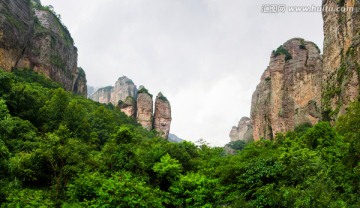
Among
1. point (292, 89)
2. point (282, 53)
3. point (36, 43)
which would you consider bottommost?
point (292, 89)

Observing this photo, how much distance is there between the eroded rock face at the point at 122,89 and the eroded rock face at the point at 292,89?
270 feet

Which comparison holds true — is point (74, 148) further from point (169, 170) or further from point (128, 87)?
point (128, 87)

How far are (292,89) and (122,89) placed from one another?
309 ft

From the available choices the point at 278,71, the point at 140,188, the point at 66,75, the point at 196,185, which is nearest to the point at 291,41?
the point at 278,71

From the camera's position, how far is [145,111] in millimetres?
89562

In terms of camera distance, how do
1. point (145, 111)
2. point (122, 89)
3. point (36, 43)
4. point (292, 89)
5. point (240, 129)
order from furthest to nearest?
1. point (122, 89)
2. point (240, 129)
3. point (145, 111)
4. point (36, 43)
5. point (292, 89)

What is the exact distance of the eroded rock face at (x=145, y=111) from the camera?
8844 centimetres

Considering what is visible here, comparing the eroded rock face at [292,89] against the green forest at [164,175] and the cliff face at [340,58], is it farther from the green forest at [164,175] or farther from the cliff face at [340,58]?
the green forest at [164,175]

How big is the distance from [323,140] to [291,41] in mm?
47171

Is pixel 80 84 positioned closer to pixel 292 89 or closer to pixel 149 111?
pixel 149 111

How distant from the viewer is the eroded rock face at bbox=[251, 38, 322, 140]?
→ 205ft

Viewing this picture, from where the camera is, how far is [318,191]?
1362 cm

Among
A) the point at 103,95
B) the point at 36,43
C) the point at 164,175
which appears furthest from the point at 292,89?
the point at 103,95

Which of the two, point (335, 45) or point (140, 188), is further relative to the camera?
point (335, 45)
